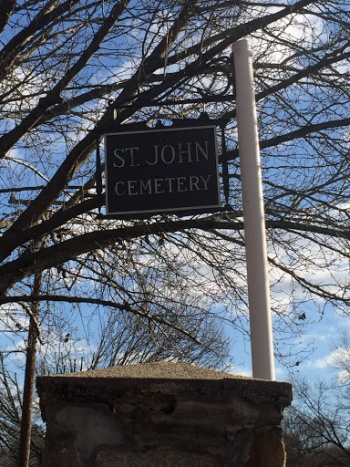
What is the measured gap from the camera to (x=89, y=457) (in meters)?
2.95

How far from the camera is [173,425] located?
9.75ft

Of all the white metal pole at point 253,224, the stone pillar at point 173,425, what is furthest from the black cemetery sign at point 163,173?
the stone pillar at point 173,425

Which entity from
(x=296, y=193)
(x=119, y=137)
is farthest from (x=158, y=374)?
(x=296, y=193)

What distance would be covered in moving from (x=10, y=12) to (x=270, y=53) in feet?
8.67

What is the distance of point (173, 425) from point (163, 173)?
6.45 feet

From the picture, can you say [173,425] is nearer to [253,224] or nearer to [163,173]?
[253,224]

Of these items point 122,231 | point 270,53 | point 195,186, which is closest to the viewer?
point 195,186

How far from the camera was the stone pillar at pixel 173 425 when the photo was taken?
9.65 ft

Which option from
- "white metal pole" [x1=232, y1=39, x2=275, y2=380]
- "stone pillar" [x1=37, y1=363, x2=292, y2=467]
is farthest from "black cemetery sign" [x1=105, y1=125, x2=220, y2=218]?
"stone pillar" [x1=37, y1=363, x2=292, y2=467]

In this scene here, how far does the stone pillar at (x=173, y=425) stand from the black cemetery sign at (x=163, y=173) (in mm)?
1704

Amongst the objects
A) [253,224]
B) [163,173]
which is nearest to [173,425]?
[253,224]

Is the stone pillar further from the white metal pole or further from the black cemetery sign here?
the black cemetery sign

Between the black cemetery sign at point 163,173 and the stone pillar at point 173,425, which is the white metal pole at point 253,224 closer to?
the black cemetery sign at point 163,173

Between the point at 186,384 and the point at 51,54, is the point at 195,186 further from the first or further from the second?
the point at 51,54
